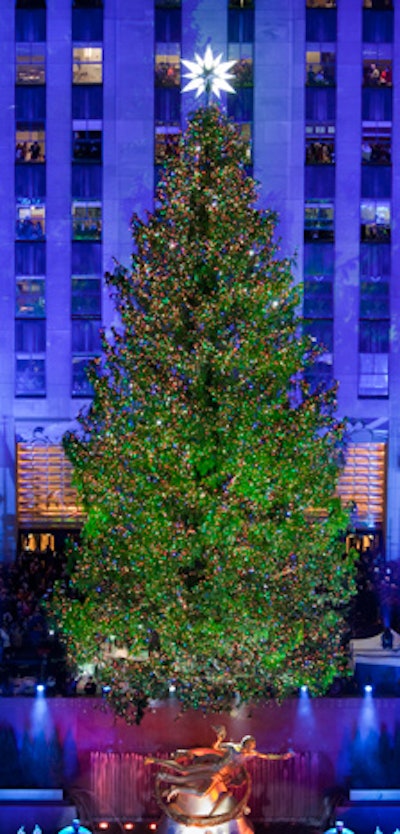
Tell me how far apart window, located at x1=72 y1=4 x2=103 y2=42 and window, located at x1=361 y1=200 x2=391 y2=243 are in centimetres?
1075

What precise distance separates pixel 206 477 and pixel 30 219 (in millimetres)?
21299

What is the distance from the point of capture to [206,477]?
19.6 m

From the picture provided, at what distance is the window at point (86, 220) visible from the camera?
38469 millimetres

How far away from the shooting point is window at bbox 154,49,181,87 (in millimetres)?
38156

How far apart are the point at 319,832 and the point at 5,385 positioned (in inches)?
890

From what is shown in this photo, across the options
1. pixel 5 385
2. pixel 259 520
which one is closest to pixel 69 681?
pixel 259 520

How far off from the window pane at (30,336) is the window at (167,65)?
29.9ft

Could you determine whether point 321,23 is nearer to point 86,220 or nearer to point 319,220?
point 319,220

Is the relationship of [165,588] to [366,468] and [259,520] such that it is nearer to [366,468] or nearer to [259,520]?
Result: [259,520]

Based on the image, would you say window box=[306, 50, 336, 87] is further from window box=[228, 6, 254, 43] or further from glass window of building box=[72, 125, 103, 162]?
glass window of building box=[72, 125, 103, 162]

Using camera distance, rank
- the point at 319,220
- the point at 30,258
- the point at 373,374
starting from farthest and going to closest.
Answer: the point at 373,374 → the point at 30,258 → the point at 319,220

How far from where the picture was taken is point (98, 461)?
64.6ft

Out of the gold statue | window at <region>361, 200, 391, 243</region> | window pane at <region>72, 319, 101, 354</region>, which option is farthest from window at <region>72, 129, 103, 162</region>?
the gold statue

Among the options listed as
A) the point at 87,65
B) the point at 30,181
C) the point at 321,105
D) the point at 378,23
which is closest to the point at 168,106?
the point at 87,65
